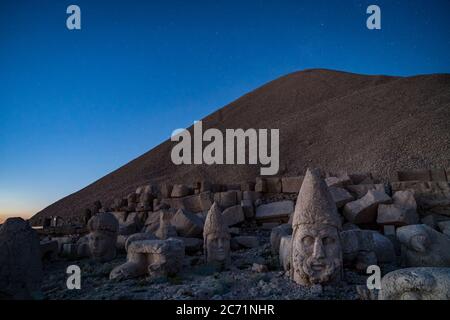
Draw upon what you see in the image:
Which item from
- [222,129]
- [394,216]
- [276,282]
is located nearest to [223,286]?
[276,282]

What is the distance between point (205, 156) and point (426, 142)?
1676 centimetres

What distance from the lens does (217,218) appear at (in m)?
8.67

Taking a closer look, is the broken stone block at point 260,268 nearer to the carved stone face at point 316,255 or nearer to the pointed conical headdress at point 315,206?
the carved stone face at point 316,255

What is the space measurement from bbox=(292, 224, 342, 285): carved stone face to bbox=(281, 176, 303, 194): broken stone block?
8.02 meters

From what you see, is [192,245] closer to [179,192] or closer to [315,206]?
[315,206]

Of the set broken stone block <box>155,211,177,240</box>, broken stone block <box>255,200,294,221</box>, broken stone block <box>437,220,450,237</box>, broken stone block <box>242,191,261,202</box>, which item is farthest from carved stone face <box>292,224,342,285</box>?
broken stone block <box>242,191,261,202</box>

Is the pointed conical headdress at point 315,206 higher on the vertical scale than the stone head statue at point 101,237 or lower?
higher

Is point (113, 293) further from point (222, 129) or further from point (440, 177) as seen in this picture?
point (222, 129)

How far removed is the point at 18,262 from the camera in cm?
567

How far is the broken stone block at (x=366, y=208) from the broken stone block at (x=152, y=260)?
5.97 metres

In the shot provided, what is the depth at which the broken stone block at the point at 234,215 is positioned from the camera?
12.8 m

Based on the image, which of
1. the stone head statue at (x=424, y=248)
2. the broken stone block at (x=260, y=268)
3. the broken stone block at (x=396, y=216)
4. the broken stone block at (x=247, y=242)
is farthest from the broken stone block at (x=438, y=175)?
the broken stone block at (x=260, y=268)

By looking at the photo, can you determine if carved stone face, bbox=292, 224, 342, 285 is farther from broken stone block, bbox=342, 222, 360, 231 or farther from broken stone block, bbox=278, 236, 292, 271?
broken stone block, bbox=342, 222, 360, 231

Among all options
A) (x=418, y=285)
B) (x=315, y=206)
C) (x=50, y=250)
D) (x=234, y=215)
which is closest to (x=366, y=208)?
(x=234, y=215)
